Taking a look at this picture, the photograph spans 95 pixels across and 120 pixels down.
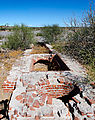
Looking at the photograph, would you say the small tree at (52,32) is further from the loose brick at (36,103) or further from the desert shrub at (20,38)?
the loose brick at (36,103)

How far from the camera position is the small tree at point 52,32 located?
42.3 feet

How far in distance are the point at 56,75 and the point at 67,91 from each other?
63 centimetres

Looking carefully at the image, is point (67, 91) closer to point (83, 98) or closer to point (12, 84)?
point (83, 98)

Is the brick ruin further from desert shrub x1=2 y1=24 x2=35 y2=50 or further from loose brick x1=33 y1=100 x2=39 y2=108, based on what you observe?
desert shrub x1=2 y1=24 x2=35 y2=50

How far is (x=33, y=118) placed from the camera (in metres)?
2.05

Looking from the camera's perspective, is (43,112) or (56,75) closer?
(43,112)

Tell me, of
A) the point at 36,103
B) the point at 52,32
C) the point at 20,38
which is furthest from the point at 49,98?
the point at 52,32

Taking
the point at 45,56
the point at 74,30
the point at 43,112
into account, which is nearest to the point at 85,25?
the point at 74,30

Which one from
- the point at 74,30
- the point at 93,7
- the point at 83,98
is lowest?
the point at 83,98

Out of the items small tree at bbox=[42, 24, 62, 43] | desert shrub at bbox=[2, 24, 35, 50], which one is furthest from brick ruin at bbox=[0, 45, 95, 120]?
small tree at bbox=[42, 24, 62, 43]

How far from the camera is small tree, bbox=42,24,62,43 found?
42.3 feet

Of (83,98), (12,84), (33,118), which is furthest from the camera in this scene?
(12,84)

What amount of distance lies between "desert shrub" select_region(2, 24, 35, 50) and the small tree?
2965 millimetres

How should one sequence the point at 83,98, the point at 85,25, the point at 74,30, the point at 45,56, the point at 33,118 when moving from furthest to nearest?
the point at 74,30 → the point at 45,56 → the point at 85,25 → the point at 83,98 → the point at 33,118
